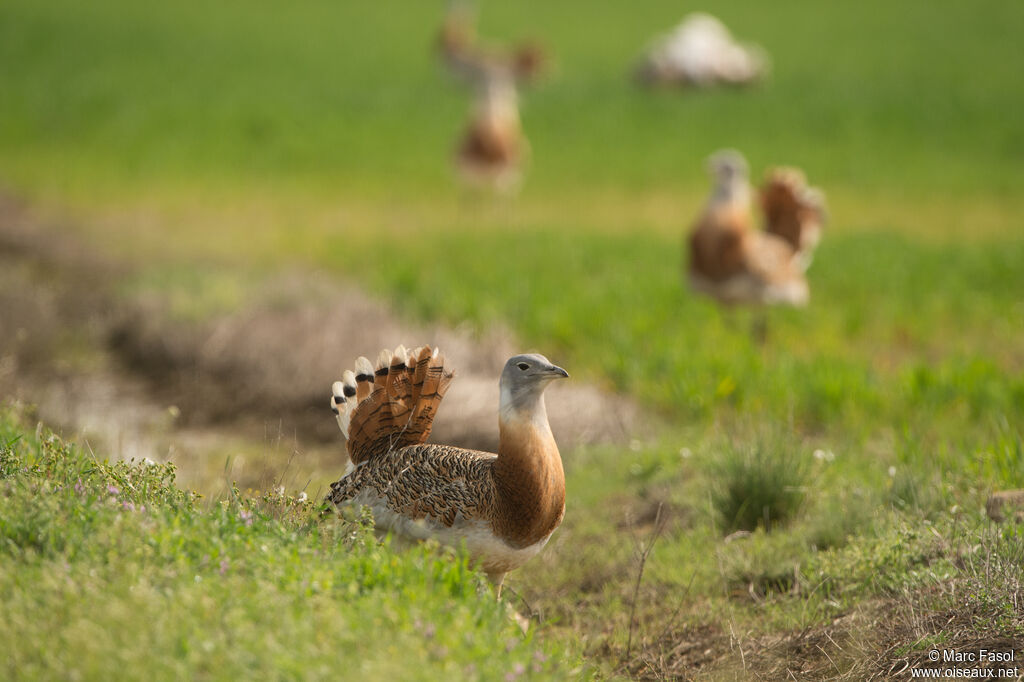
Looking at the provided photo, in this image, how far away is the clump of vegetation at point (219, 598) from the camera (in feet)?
10.1

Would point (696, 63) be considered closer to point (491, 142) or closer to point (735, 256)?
point (491, 142)

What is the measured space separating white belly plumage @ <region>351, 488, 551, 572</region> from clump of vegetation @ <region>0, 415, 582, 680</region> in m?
0.15

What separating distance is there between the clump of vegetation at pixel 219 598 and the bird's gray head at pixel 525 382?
62 cm

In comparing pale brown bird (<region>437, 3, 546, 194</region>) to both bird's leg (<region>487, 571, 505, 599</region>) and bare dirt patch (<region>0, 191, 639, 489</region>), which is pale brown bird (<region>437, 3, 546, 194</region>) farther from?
bird's leg (<region>487, 571, 505, 599</region>)

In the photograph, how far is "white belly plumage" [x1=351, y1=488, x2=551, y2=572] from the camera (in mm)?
4332

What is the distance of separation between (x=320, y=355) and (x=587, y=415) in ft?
7.17

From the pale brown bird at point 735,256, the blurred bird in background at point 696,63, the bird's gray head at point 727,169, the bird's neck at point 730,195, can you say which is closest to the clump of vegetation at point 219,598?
the pale brown bird at point 735,256

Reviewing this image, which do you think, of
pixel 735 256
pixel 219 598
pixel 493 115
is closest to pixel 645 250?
pixel 493 115

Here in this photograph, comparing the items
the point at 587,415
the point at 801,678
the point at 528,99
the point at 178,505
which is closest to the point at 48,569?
the point at 178,505

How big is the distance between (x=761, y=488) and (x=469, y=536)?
2115 millimetres

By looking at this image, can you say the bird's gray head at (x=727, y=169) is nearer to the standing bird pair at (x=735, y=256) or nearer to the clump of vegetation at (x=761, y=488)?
the standing bird pair at (x=735, y=256)

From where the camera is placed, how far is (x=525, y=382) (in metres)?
4.28

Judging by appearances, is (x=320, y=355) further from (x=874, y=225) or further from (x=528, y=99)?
(x=528, y=99)

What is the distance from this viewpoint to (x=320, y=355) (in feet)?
28.6
